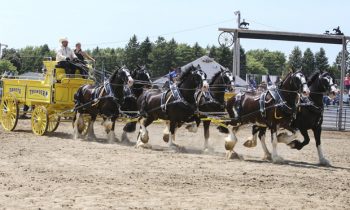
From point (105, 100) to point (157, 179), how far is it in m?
6.96

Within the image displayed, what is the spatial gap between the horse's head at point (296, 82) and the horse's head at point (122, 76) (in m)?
4.49

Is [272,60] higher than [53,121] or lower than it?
higher

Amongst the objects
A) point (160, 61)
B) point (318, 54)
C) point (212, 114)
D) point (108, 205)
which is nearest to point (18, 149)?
point (212, 114)

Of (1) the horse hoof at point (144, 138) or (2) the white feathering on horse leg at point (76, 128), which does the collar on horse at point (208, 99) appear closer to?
(1) the horse hoof at point (144, 138)

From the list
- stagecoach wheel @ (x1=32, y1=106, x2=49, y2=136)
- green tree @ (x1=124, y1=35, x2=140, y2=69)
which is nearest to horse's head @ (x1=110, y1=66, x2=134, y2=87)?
stagecoach wheel @ (x1=32, y1=106, x2=49, y2=136)

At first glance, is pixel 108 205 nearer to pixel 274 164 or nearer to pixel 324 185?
pixel 324 185

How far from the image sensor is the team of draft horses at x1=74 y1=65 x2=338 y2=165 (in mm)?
13766

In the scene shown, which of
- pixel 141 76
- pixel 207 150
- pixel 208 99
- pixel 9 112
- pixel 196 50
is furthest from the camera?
pixel 196 50

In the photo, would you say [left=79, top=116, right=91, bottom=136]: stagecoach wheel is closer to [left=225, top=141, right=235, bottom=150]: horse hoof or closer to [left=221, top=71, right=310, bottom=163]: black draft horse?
[left=221, top=71, right=310, bottom=163]: black draft horse

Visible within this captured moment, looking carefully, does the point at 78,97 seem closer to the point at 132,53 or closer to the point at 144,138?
the point at 144,138

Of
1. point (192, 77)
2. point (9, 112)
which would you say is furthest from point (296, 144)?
point (9, 112)

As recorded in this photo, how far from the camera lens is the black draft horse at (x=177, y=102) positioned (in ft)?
50.3

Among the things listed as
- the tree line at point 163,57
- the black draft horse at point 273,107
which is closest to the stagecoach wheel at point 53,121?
the black draft horse at point 273,107

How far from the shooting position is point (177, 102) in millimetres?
15344
